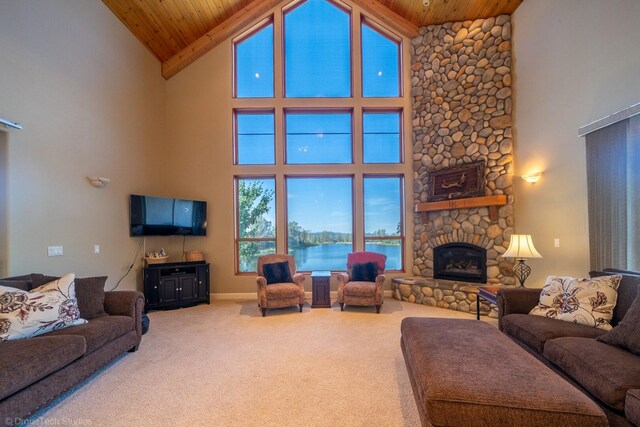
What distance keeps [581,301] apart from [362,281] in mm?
2799

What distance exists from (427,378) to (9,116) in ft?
14.7

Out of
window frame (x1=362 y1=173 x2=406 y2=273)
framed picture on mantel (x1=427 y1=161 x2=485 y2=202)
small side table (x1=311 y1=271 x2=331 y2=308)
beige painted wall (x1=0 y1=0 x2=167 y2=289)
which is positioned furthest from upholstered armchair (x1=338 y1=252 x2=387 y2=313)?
beige painted wall (x1=0 y1=0 x2=167 y2=289)

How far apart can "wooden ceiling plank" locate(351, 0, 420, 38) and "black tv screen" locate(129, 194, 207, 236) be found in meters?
5.06

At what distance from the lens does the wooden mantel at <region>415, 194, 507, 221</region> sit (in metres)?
4.61

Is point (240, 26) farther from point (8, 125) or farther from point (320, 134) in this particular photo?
point (8, 125)

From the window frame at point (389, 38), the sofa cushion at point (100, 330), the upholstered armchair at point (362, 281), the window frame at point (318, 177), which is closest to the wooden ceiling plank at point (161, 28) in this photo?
the window frame at point (318, 177)

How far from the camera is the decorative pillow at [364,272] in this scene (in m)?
4.82

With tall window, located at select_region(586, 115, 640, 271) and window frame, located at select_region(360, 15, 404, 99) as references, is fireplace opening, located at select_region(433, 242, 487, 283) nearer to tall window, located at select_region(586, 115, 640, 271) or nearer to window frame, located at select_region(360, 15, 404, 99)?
tall window, located at select_region(586, 115, 640, 271)

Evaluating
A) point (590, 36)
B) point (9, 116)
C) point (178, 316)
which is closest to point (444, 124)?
point (590, 36)

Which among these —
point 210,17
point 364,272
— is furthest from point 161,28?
point 364,272

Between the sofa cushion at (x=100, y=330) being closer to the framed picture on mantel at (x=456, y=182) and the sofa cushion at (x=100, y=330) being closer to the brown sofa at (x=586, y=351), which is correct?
the brown sofa at (x=586, y=351)

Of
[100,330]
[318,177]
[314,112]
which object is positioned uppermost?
[314,112]

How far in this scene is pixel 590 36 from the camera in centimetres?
333

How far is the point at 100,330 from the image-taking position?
2.56m
